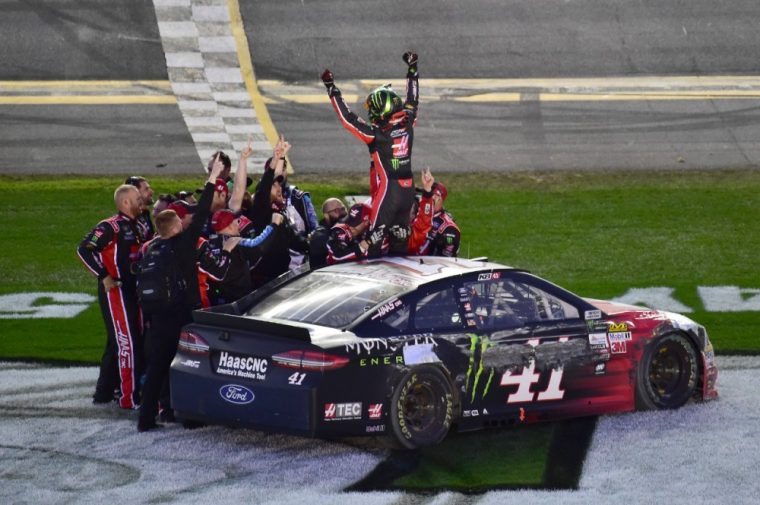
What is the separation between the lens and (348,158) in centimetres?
2134

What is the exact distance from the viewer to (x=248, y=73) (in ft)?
79.7

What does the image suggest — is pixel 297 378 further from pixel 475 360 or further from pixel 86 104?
pixel 86 104

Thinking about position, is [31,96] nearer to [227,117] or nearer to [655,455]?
[227,117]

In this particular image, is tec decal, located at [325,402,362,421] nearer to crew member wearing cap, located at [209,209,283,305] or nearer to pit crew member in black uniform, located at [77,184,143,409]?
crew member wearing cap, located at [209,209,283,305]

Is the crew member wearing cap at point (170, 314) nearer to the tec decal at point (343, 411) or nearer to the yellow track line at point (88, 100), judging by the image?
the tec decal at point (343, 411)

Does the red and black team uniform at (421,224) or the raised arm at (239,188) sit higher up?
the raised arm at (239,188)

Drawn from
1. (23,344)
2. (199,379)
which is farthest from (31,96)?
(199,379)

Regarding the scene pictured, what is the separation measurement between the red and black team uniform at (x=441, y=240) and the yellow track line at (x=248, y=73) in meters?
8.56

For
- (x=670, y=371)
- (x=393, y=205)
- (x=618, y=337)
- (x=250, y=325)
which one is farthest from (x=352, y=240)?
(x=670, y=371)

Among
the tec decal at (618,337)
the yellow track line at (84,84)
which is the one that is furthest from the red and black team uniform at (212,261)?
the yellow track line at (84,84)

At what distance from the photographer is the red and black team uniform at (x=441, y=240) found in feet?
40.2

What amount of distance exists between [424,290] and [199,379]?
160 centimetres

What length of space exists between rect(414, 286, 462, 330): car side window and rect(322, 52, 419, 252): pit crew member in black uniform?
172 centimetres

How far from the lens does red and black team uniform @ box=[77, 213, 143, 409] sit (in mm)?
11289
